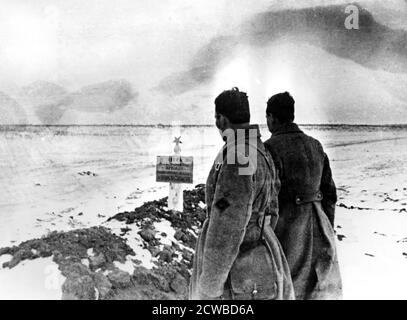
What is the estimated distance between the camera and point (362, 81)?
312 centimetres

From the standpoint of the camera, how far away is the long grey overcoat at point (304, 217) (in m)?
1.81

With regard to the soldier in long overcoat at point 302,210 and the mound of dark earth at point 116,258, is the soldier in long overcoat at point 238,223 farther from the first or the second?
the mound of dark earth at point 116,258

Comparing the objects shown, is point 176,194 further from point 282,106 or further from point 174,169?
point 282,106

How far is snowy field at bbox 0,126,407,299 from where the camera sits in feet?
9.39

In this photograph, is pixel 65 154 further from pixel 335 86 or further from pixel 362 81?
pixel 362 81

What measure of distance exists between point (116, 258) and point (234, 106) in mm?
1418

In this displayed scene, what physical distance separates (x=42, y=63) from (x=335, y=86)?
84.8 inches

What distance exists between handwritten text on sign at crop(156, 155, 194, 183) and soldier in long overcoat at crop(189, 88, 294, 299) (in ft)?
4.39

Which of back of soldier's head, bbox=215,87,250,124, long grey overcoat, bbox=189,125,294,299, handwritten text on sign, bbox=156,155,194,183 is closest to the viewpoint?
long grey overcoat, bbox=189,125,294,299

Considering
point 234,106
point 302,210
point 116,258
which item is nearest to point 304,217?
point 302,210

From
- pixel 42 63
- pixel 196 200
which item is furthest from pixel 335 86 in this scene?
pixel 42 63

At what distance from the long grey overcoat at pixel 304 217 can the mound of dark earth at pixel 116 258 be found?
87cm

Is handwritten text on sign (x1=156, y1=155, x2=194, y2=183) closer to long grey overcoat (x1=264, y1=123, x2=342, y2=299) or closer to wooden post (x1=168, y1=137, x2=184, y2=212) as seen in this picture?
wooden post (x1=168, y1=137, x2=184, y2=212)

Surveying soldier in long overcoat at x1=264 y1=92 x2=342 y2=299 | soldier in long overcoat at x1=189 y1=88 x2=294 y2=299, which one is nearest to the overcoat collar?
soldier in long overcoat at x1=264 y1=92 x2=342 y2=299
